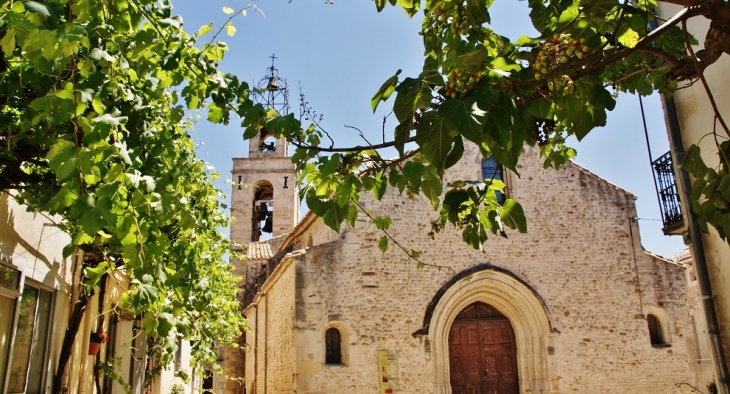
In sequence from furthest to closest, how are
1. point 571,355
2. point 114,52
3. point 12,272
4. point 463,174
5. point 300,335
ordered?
point 463,174 < point 571,355 < point 300,335 < point 12,272 < point 114,52

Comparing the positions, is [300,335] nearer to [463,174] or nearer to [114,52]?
[463,174]

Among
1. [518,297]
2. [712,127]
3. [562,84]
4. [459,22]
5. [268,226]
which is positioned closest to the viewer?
[562,84]

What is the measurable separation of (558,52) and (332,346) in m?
11.2

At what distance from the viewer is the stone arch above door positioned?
13523 millimetres

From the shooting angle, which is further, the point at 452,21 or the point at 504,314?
the point at 504,314

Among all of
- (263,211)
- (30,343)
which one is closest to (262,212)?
(263,211)

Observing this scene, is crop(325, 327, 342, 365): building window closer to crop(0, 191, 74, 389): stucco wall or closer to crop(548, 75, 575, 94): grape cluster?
crop(0, 191, 74, 389): stucco wall

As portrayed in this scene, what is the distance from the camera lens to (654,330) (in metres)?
14.5

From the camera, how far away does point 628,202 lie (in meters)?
15.2

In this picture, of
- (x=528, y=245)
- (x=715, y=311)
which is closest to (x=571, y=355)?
(x=528, y=245)

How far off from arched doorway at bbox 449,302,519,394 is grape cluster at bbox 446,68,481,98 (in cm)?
1170

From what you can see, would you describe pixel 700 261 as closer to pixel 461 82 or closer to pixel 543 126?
pixel 543 126

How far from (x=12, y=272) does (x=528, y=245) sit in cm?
1135

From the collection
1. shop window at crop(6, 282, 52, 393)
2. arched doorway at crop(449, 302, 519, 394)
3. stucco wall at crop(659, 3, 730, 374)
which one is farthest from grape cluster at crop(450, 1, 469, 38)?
arched doorway at crop(449, 302, 519, 394)
